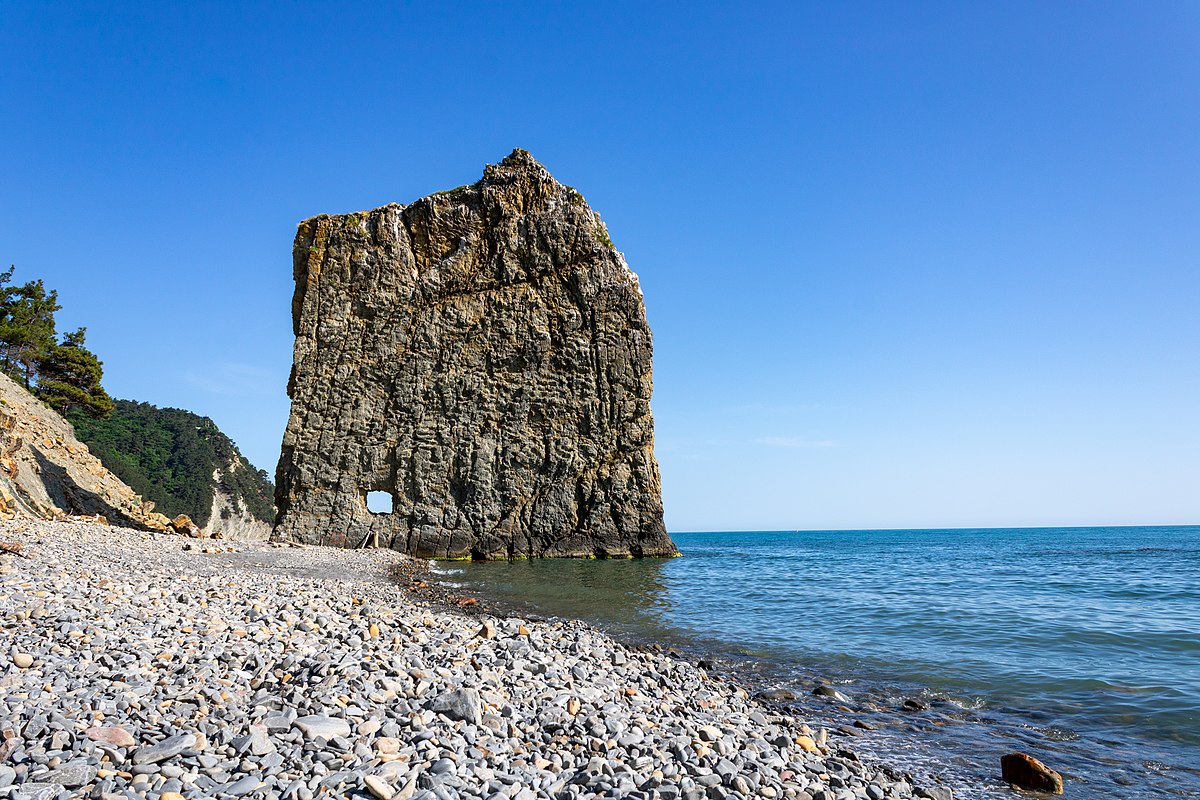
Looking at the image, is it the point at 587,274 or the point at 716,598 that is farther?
the point at 587,274

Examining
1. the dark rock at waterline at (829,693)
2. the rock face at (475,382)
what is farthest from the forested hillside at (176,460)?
the dark rock at waterline at (829,693)

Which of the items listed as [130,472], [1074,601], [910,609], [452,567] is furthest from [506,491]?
[130,472]

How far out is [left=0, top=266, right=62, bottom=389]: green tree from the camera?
108ft

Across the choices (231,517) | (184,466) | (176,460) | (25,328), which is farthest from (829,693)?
(176,460)

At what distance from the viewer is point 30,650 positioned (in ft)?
18.3

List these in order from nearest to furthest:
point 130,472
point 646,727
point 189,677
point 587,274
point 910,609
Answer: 1. point 189,677
2. point 646,727
3. point 910,609
4. point 587,274
5. point 130,472

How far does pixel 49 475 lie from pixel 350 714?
25.2 meters

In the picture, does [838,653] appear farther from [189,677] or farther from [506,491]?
[506,491]

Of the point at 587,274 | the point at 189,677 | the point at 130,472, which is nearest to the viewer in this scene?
the point at 189,677

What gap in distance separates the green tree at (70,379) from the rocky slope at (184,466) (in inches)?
359

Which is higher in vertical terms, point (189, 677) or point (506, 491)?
point (506, 491)

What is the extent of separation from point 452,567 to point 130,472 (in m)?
34.3

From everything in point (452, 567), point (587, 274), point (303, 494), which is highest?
point (587, 274)

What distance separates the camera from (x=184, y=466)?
56125mm
